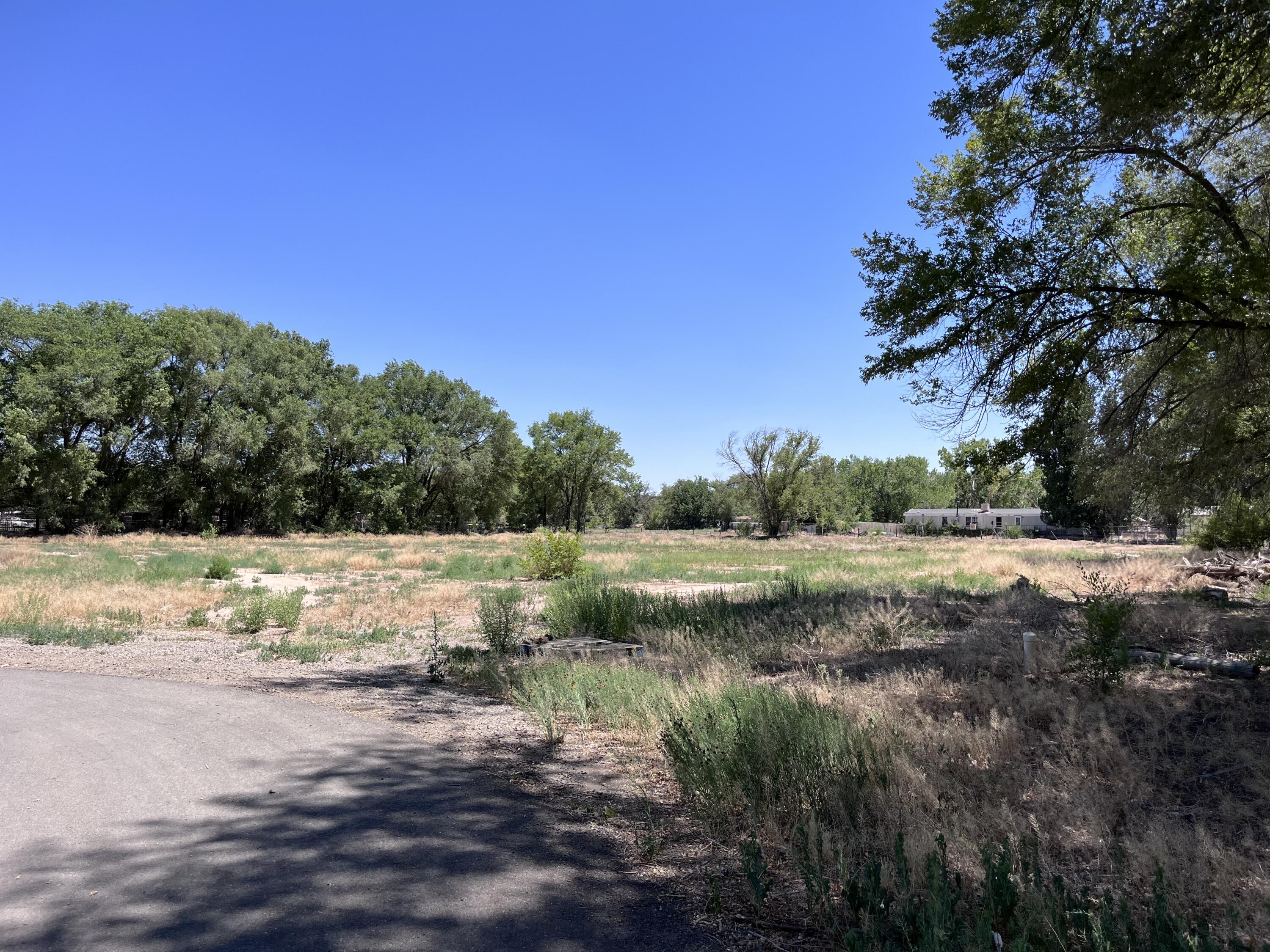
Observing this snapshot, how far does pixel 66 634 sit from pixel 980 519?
113 metres

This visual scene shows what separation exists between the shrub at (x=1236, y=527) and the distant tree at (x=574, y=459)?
65887 millimetres

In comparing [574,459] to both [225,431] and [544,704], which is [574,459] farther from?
[544,704]

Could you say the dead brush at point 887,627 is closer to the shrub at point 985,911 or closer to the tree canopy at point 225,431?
the shrub at point 985,911

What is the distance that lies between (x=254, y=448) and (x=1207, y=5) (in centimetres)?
5851

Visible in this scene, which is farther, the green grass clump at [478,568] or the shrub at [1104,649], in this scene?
the green grass clump at [478,568]

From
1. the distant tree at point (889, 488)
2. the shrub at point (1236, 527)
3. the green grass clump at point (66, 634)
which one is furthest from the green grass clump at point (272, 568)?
the distant tree at point (889, 488)

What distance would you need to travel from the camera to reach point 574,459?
86.9 meters

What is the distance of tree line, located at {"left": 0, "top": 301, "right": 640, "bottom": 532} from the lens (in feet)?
148

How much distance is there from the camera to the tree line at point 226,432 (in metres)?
45.2

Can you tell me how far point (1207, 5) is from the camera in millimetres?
7270

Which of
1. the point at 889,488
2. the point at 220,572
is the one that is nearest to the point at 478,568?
the point at 220,572

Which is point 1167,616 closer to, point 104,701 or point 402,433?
point 104,701

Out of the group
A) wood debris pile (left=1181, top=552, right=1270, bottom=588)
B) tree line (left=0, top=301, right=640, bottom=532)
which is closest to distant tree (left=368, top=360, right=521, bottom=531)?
tree line (left=0, top=301, right=640, bottom=532)

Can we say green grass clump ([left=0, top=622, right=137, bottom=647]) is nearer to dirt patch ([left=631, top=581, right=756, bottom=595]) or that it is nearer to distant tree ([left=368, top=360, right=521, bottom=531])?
dirt patch ([left=631, top=581, right=756, bottom=595])
